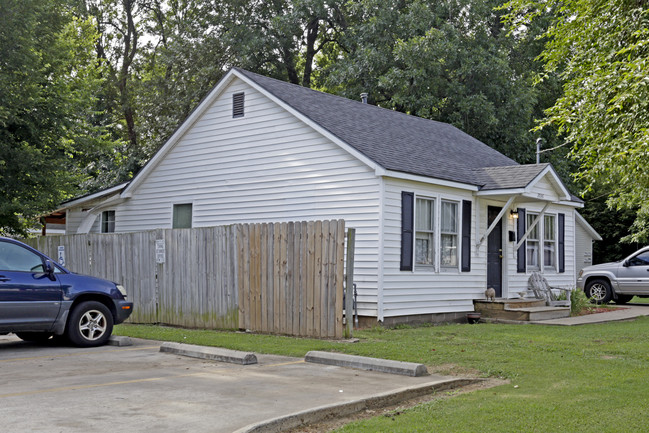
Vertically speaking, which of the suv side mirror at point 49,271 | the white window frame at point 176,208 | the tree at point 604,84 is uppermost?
the tree at point 604,84

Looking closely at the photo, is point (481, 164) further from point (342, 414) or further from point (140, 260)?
point (342, 414)

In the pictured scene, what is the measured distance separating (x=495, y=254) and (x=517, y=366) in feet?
29.4

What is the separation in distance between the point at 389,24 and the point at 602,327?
60.7 feet

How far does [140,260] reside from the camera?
48.6 ft

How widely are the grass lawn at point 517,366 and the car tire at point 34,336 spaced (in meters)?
1.59

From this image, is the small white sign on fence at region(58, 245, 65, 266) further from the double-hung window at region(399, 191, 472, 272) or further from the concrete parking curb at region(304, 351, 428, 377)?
the concrete parking curb at region(304, 351, 428, 377)

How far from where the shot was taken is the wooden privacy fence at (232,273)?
38.8ft

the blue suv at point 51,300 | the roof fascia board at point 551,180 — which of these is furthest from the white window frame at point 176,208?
the roof fascia board at point 551,180

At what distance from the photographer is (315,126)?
1523 cm

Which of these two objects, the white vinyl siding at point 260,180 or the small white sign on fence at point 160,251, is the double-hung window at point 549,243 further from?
the small white sign on fence at point 160,251

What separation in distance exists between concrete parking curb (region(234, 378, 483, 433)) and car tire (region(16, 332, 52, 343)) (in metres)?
6.65

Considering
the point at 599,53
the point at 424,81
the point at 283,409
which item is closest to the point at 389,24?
the point at 424,81

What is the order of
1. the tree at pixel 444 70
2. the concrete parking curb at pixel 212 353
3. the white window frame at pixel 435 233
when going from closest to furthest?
the concrete parking curb at pixel 212 353
the white window frame at pixel 435 233
the tree at pixel 444 70

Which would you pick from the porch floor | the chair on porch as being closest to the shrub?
the chair on porch
